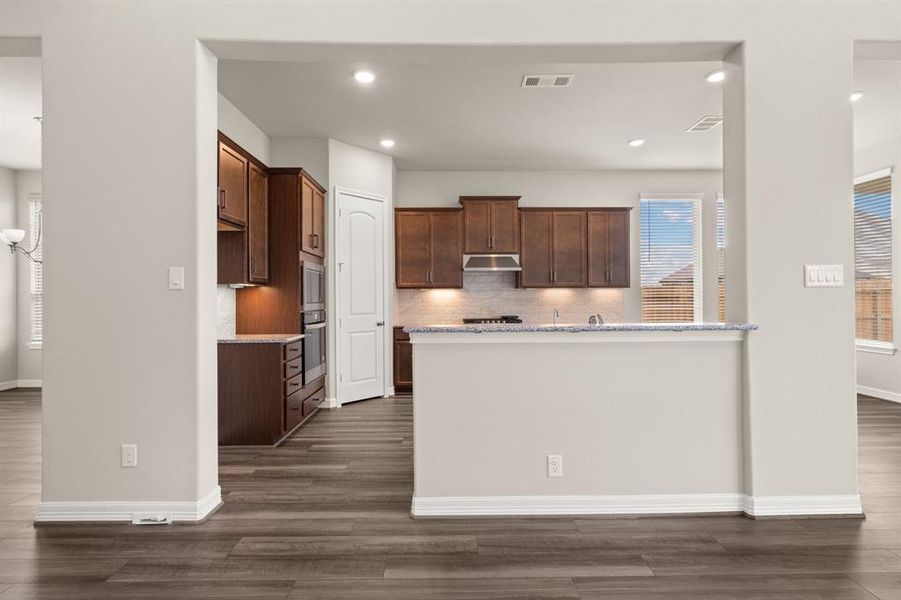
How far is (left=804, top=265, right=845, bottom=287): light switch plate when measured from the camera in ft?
9.73

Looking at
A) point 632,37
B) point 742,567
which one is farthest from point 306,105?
point 742,567

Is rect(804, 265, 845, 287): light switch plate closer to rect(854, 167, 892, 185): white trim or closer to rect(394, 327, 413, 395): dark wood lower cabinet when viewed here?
rect(854, 167, 892, 185): white trim

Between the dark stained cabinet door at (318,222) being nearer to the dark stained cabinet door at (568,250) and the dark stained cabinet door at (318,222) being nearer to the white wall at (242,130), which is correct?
the white wall at (242,130)

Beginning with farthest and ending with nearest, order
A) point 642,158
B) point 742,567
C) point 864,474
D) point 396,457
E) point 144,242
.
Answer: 1. point 642,158
2. point 396,457
3. point 864,474
4. point 144,242
5. point 742,567

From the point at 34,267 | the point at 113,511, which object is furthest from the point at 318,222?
the point at 34,267

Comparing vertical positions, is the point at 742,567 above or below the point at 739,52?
below

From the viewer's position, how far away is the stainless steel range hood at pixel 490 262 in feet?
23.4

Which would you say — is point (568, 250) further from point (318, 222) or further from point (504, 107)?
point (318, 222)

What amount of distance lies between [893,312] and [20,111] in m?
8.99

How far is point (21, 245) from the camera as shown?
7.39 m

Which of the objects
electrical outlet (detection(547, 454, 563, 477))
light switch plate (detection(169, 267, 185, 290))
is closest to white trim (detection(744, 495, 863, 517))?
electrical outlet (detection(547, 454, 563, 477))

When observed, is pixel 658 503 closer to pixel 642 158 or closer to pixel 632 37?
pixel 632 37

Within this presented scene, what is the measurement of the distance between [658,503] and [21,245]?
27.3 feet

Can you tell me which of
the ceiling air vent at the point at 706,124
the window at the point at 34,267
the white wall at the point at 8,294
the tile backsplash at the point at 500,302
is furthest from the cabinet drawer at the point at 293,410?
the white wall at the point at 8,294
